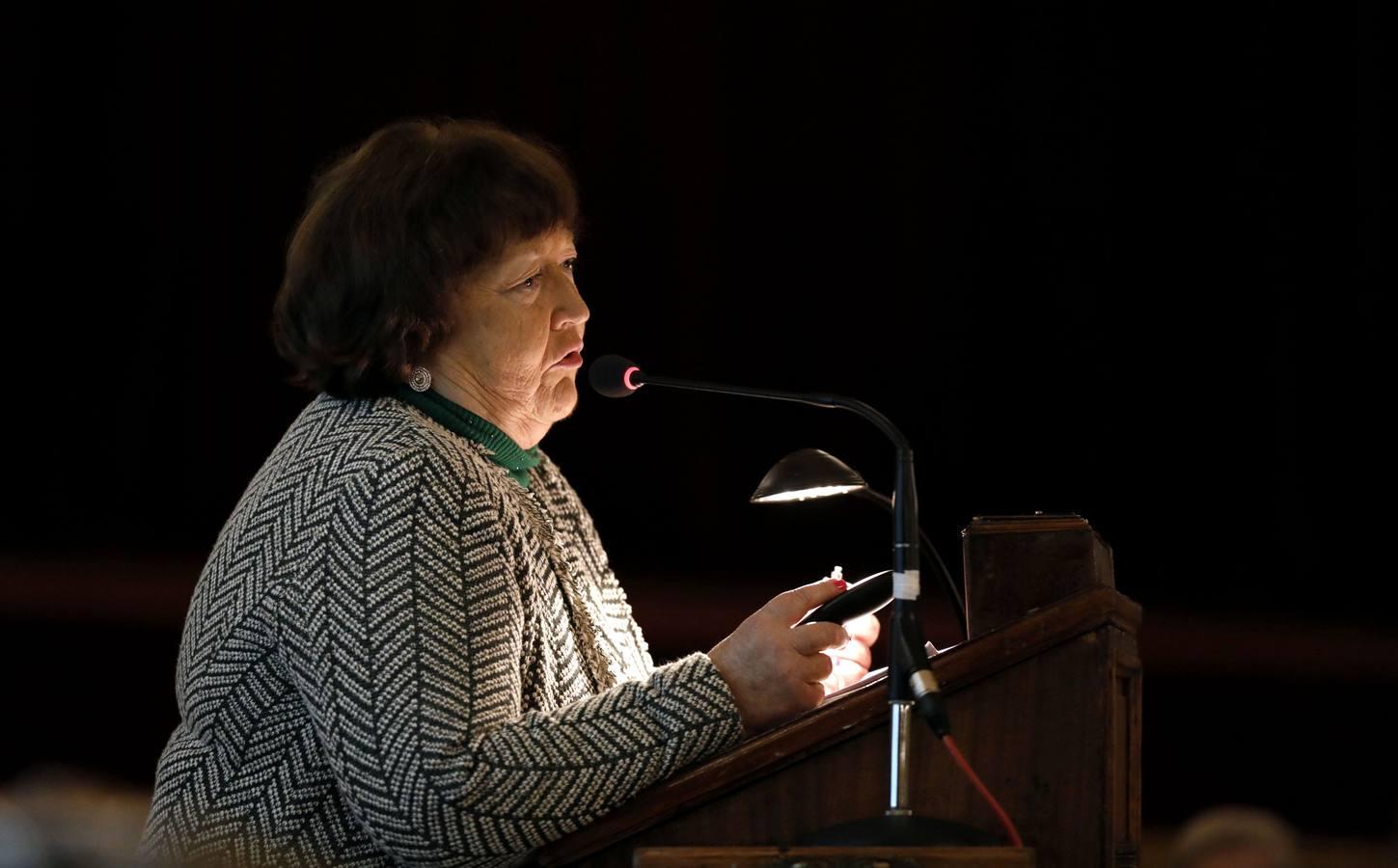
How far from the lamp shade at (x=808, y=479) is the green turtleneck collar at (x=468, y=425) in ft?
1.28

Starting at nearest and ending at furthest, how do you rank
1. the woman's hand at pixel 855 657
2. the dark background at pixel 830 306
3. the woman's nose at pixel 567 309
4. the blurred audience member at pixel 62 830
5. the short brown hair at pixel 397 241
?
the blurred audience member at pixel 62 830 < the short brown hair at pixel 397 241 < the woman's nose at pixel 567 309 < the woman's hand at pixel 855 657 < the dark background at pixel 830 306

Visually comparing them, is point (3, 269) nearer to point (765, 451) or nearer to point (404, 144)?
point (765, 451)

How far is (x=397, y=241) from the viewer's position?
170 centimetres

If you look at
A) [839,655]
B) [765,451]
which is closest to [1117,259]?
[765,451]

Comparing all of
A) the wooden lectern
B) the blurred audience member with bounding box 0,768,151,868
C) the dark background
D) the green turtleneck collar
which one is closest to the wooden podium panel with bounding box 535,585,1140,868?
the wooden lectern

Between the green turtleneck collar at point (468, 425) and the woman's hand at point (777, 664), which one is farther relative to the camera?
the green turtleneck collar at point (468, 425)

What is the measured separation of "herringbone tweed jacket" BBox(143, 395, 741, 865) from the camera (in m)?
1.40

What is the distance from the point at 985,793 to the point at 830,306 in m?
2.45

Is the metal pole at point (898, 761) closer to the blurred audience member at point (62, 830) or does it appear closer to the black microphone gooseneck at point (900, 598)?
the black microphone gooseneck at point (900, 598)

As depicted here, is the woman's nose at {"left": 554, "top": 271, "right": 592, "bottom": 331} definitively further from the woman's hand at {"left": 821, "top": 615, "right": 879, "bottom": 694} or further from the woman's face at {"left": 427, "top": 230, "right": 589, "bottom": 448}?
the woman's hand at {"left": 821, "top": 615, "right": 879, "bottom": 694}

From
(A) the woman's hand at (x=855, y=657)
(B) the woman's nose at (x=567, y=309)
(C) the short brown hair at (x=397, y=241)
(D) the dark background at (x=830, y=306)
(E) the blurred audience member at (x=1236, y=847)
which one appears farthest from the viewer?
(D) the dark background at (x=830, y=306)

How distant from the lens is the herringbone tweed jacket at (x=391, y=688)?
4.58 feet

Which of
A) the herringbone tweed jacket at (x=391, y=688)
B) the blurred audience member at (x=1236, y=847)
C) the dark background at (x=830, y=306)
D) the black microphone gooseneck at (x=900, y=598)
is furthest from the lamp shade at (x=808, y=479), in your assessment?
the dark background at (x=830, y=306)

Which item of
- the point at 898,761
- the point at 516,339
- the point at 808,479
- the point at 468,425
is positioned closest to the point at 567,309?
the point at 516,339
